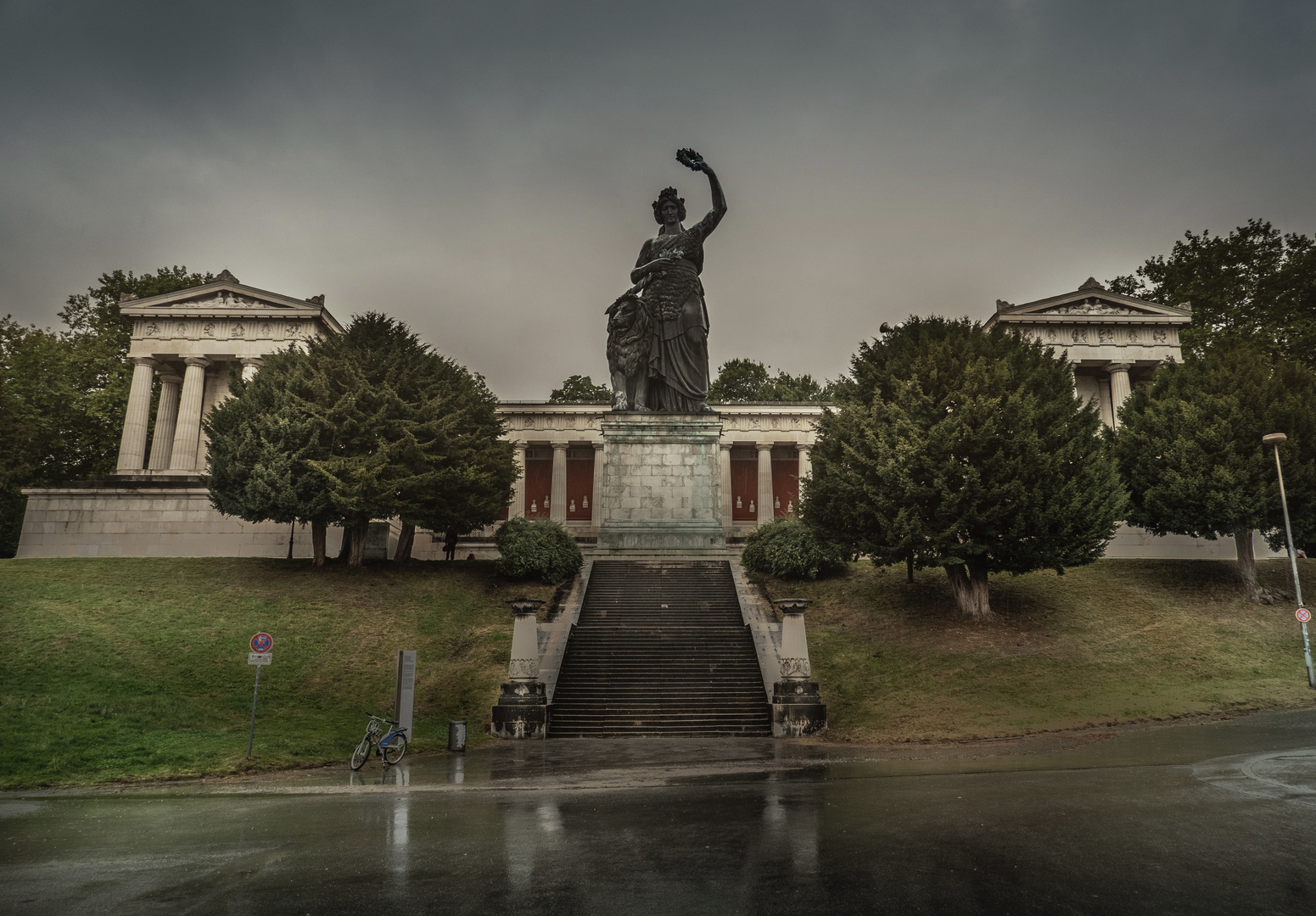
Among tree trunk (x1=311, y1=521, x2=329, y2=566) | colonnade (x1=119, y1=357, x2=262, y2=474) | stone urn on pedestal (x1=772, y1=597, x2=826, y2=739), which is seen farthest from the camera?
colonnade (x1=119, y1=357, x2=262, y2=474)

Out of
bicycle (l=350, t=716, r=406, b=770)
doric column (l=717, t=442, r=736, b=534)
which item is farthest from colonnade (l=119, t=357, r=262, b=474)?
bicycle (l=350, t=716, r=406, b=770)

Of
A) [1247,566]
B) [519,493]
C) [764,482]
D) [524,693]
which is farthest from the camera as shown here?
[519,493]

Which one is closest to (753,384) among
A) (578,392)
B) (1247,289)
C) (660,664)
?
(578,392)

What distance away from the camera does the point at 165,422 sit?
176 ft

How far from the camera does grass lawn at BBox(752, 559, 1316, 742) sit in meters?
21.6

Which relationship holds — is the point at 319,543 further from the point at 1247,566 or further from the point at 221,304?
the point at 1247,566

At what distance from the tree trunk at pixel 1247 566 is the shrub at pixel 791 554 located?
628 inches

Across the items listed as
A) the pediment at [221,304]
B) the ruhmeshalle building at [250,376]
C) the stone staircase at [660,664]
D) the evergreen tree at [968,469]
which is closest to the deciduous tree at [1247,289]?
the ruhmeshalle building at [250,376]

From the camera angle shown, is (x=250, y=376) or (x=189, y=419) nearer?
(x=189, y=419)

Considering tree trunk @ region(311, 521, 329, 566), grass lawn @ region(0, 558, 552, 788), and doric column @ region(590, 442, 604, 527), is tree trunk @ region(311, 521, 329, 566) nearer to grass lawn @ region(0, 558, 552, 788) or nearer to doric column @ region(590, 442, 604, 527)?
grass lawn @ region(0, 558, 552, 788)

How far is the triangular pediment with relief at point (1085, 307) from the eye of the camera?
52812 millimetres

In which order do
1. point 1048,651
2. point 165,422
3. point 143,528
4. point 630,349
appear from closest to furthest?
1. point 1048,651
2. point 630,349
3. point 143,528
4. point 165,422

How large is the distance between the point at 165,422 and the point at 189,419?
304 centimetres

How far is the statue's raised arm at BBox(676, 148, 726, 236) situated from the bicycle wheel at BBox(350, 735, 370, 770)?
86.6 ft
